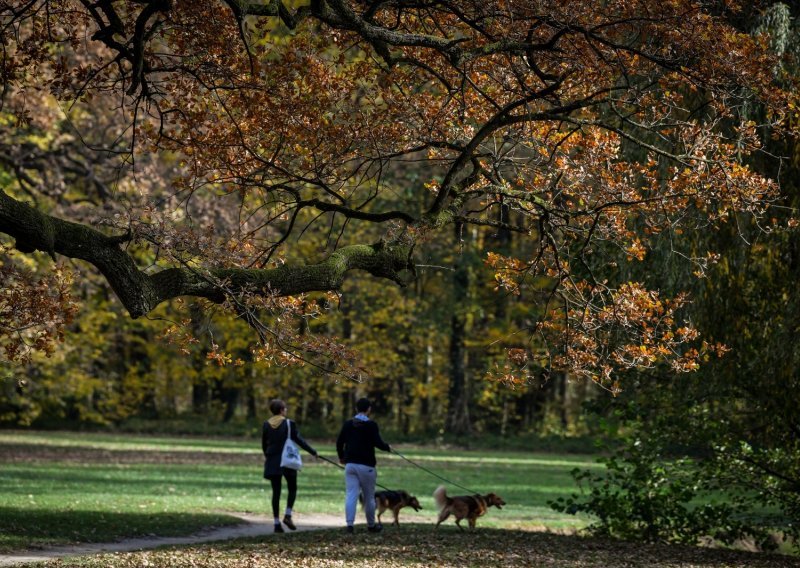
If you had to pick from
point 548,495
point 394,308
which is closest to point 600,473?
point 548,495

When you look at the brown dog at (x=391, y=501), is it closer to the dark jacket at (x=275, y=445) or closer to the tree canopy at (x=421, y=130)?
the dark jacket at (x=275, y=445)

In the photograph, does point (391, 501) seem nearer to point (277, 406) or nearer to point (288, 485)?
point (288, 485)

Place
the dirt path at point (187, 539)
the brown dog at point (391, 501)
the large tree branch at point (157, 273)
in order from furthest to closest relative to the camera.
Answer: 1. the brown dog at point (391, 501)
2. the dirt path at point (187, 539)
3. the large tree branch at point (157, 273)

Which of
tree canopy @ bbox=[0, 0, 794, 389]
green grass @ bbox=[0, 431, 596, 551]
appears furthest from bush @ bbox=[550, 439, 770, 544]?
tree canopy @ bbox=[0, 0, 794, 389]

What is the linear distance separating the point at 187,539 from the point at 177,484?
906 centimetres

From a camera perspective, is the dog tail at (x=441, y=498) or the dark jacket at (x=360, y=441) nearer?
the dark jacket at (x=360, y=441)

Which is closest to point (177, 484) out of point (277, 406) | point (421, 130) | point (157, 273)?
point (277, 406)

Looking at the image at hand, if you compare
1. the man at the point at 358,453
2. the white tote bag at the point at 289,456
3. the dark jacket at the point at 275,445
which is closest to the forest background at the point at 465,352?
the man at the point at 358,453

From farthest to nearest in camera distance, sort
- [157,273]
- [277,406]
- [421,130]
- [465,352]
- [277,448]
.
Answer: [465,352], [277,448], [277,406], [421,130], [157,273]

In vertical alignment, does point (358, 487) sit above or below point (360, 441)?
below

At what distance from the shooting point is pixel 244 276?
9.65 meters

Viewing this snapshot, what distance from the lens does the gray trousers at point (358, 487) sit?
15812mm

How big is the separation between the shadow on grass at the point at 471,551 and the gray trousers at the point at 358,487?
1.09 feet

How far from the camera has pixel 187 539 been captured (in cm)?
1583
